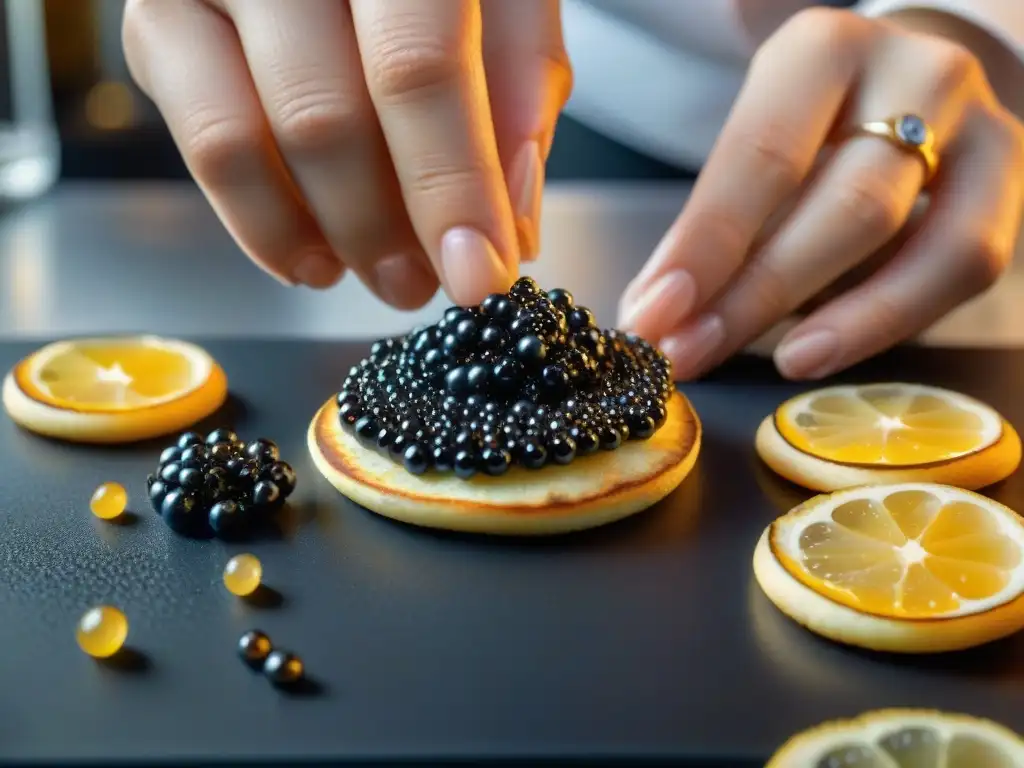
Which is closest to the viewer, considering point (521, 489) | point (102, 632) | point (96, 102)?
point (102, 632)

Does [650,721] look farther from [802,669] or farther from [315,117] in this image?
[315,117]

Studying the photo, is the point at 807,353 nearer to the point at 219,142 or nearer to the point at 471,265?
the point at 471,265

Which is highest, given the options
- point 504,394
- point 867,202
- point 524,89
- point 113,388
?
point 524,89

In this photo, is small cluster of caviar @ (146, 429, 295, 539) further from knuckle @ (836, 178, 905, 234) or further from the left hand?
knuckle @ (836, 178, 905, 234)

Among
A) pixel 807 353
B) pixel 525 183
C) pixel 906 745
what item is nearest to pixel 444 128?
pixel 525 183

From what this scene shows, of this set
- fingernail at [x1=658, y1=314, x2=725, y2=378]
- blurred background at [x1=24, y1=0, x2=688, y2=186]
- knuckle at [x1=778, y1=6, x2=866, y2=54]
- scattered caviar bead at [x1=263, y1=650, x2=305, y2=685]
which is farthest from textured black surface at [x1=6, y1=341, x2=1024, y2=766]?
blurred background at [x1=24, y1=0, x2=688, y2=186]

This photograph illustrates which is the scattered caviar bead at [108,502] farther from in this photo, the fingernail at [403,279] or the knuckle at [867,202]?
the knuckle at [867,202]

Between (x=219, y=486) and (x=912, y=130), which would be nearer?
(x=219, y=486)
